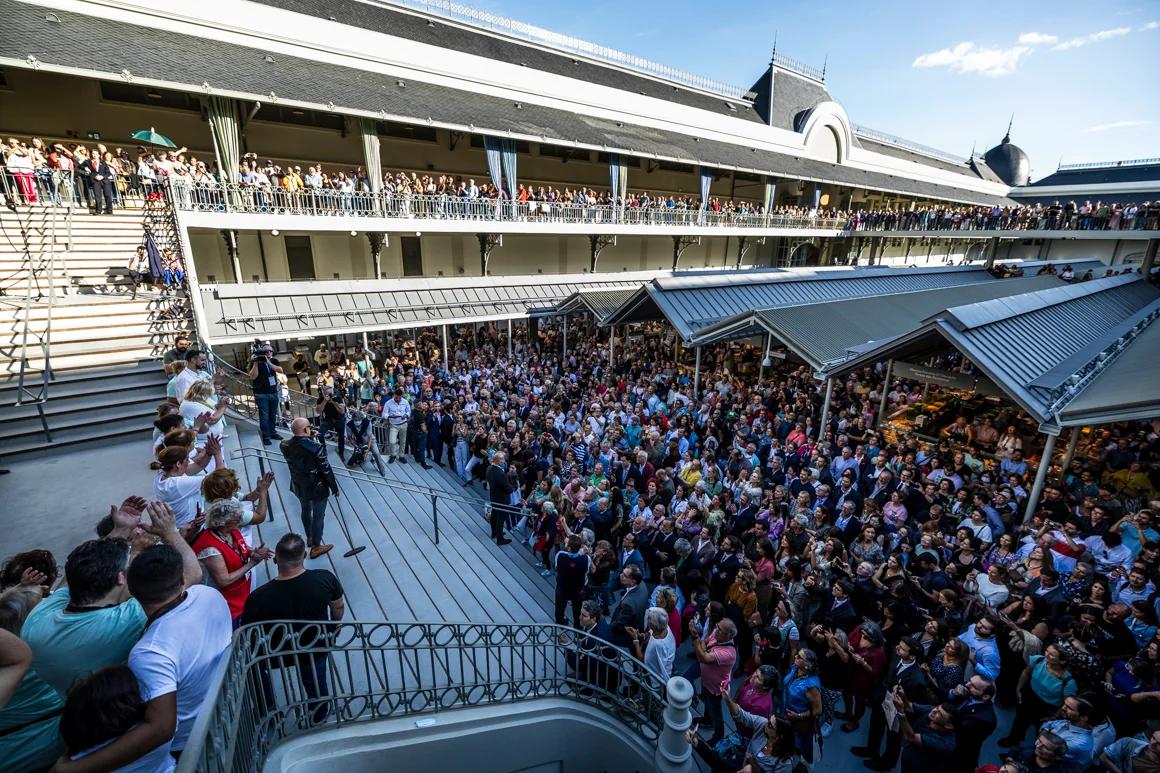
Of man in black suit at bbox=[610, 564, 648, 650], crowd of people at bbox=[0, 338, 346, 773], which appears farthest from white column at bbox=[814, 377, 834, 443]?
crowd of people at bbox=[0, 338, 346, 773]

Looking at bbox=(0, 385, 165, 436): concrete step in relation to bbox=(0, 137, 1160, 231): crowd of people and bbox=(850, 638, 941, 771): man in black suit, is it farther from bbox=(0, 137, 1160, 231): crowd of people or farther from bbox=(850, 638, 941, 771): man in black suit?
bbox=(850, 638, 941, 771): man in black suit

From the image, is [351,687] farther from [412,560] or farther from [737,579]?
[737,579]

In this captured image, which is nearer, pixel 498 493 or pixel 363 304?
pixel 498 493

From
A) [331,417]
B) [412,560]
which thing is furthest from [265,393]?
[412,560]

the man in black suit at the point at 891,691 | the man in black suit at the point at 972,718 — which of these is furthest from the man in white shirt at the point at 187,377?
the man in black suit at the point at 972,718

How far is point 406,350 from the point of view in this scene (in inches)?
740

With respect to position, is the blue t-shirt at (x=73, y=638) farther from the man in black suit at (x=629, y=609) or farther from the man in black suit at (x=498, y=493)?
the man in black suit at (x=498, y=493)

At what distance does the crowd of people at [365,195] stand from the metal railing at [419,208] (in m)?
0.03

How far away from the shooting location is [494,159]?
58.6ft

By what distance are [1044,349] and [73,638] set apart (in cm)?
1364

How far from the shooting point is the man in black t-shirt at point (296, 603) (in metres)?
3.54

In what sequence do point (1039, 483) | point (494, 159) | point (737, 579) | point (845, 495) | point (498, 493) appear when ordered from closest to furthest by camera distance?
point (737, 579) < point (1039, 483) < point (845, 495) < point (498, 493) < point (494, 159)

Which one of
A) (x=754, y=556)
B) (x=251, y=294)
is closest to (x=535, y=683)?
(x=754, y=556)

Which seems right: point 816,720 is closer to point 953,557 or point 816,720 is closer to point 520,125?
point 953,557
